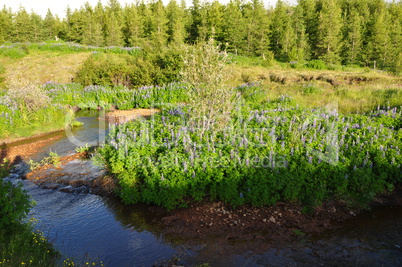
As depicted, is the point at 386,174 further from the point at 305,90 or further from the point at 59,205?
the point at 305,90

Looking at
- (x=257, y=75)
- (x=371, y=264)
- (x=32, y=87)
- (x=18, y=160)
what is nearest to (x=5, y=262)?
(x=371, y=264)

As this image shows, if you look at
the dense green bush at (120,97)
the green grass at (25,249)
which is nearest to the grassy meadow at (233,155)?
the green grass at (25,249)

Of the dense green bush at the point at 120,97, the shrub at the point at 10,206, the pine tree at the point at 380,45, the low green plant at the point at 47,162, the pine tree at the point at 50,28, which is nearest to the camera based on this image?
the shrub at the point at 10,206

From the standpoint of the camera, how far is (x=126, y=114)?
1631cm

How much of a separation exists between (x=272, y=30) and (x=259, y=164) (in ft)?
146

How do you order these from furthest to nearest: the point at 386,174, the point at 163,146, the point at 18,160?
the point at 18,160 < the point at 163,146 < the point at 386,174

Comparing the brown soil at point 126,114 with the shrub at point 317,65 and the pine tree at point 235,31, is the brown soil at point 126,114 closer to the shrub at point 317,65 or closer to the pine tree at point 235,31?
the shrub at point 317,65

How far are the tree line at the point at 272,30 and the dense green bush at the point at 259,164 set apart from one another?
64.4 ft

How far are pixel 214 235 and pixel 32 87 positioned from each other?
12.9 meters

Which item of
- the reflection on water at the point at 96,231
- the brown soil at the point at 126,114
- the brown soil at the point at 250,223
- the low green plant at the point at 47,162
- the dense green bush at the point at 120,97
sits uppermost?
the dense green bush at the point at 120,97

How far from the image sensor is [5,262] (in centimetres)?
414

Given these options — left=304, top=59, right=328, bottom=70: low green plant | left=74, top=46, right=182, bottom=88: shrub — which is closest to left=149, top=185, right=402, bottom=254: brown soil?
left=74, top=46, right=182, bottom=88: shrub

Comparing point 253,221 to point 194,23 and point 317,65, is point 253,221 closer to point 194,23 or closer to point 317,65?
point 317,65

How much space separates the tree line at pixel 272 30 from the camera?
35844mm
